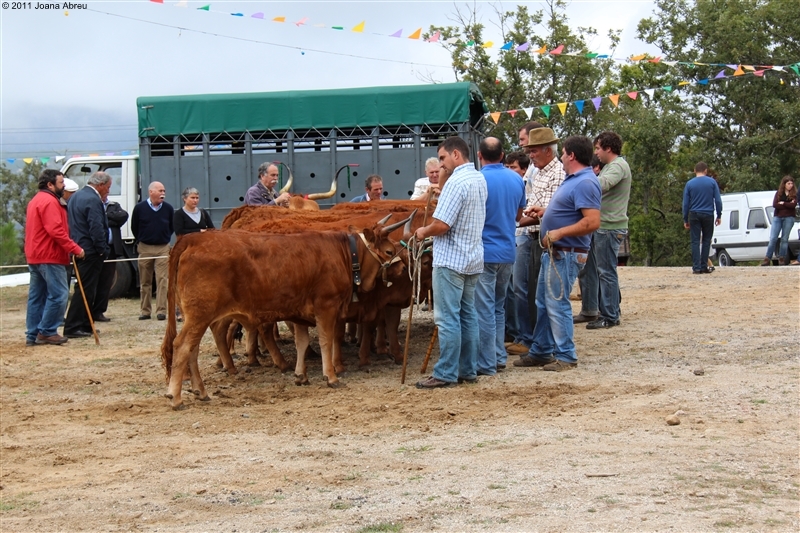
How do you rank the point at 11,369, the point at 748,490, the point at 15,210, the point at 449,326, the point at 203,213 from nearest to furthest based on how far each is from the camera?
the point at 748,490 < the point at 449,326 < the point at 11,369 < the point at 203,213 < the point at 15,210

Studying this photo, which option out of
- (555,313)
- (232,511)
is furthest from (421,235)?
(232,511)

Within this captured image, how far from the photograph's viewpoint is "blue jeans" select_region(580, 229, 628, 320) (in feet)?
35.7

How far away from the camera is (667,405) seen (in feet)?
22.7

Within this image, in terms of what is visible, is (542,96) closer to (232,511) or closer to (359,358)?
(359,358)

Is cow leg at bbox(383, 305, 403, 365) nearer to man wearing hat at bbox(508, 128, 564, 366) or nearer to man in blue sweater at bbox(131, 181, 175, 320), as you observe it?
man wearing hat at bbox(508, 128, 564, 366)

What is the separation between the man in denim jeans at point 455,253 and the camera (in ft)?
26.3

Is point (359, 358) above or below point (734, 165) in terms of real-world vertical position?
below

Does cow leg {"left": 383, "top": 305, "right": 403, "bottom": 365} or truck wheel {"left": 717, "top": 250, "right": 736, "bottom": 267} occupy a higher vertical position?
cow leg {"left": 383, "top": 305, "right": 403, "bottom": 365}

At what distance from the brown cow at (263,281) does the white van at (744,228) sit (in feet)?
62.3

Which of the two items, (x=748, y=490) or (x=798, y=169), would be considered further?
(x=798, y=169)

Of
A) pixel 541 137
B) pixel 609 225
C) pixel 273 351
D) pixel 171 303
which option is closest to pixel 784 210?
pixel 609 225

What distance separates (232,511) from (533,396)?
3.17 metres

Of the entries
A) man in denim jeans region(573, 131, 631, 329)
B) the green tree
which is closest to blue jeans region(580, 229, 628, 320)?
man in denim jeans region(573, 131, 631, 329)

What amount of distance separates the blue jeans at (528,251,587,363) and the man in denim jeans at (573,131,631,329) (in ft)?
7.48
